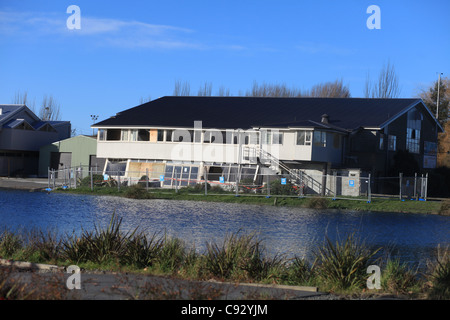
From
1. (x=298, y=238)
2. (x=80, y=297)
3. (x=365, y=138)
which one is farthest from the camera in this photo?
(x=365, y=138)

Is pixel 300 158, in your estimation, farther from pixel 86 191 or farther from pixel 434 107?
pixel 434 107

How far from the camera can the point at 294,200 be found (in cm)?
3812

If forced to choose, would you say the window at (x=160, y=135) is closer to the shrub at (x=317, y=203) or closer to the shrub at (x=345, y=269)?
the shrub at (x=317, y=203)

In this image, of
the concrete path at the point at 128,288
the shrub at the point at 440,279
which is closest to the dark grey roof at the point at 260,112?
the shrub at the point at 440,279

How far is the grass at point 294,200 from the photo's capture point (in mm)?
36156

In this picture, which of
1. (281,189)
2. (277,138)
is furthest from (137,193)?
(277,138)

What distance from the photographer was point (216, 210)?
108ft

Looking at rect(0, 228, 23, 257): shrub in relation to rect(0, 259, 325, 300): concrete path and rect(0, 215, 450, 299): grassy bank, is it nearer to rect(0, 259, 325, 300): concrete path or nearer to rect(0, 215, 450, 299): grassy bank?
rect(0, 215, 450, 299): grassy bank

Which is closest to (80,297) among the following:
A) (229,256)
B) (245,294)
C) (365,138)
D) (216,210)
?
(245,294)

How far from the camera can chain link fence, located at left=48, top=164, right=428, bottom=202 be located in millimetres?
40875

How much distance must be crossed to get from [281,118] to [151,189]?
43.9 feet

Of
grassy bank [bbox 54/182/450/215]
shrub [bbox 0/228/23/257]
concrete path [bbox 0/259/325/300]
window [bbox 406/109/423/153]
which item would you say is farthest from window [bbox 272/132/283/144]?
concrete path [bbox 0/259/325/300]

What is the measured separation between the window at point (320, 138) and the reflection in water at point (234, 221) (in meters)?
9.51

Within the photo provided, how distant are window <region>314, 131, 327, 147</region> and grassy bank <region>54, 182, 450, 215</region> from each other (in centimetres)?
658
